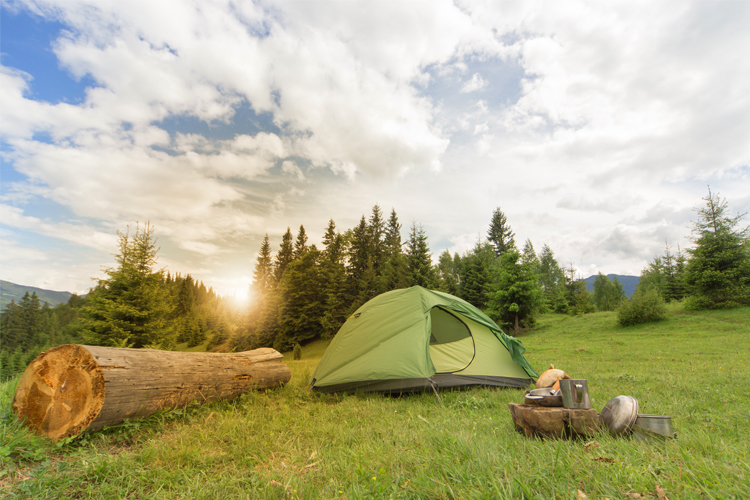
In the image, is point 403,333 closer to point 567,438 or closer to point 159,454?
point 567,438

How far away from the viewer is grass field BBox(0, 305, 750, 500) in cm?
184

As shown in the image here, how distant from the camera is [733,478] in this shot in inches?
66.1

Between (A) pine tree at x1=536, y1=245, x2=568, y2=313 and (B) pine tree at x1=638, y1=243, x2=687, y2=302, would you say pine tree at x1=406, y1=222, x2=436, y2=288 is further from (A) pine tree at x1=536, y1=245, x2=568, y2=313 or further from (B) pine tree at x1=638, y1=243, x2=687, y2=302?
(A) pine tree at x1=536, y1=245, x2=568, y2=313

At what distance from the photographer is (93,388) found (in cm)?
330

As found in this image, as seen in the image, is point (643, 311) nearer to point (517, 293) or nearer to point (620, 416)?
point (517, 293)

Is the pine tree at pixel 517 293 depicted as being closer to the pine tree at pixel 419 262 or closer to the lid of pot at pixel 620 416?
the pine tree at pixel 419 262

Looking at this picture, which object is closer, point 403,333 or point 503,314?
point 403,333

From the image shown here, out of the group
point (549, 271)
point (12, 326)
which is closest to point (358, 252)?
point (549, 271)

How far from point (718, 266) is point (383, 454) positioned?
26.8m

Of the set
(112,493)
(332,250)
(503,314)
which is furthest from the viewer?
(332,250)

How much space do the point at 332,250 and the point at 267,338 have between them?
37.6 feet

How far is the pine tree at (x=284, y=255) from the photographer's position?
4359cm

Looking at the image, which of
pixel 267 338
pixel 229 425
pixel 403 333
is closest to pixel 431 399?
pixel 403 333

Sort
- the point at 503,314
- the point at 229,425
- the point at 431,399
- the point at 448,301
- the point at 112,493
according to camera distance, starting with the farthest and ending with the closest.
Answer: the point at 503,314
the point at 448,301
the point at 431,399
the point at 229,425
the point at 112,493
